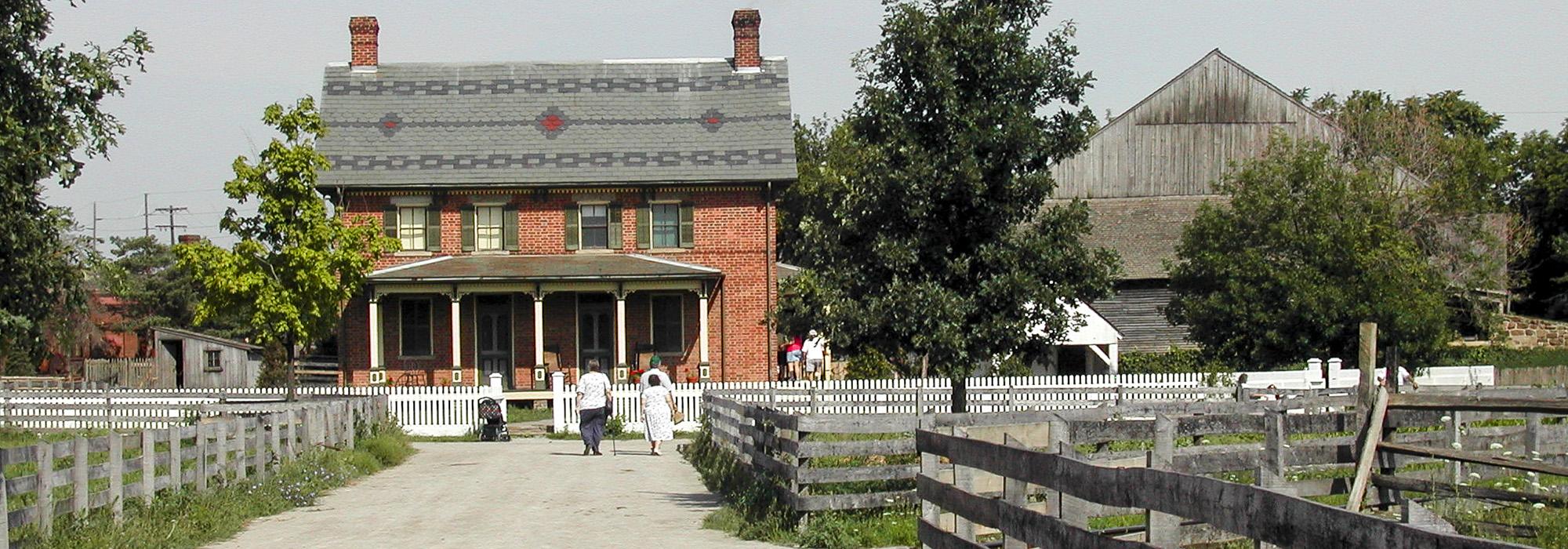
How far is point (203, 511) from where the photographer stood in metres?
15.5

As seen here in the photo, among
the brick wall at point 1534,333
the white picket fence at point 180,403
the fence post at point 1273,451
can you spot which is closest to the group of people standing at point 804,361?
the white picket fence at point 180,403

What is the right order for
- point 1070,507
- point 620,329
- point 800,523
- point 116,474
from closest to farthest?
1. point 1070,507
2. point 116,474
3. point 800,523
4. point 620,329

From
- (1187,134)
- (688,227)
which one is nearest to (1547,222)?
(1187,134)

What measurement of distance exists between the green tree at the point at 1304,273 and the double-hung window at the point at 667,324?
489 inches

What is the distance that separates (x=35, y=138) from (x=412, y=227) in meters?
27.5

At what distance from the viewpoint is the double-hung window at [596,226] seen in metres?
44.1

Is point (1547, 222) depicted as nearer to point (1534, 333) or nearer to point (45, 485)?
point (1534, 333)

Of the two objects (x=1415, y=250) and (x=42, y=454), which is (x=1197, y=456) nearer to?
(x=42, y=454)

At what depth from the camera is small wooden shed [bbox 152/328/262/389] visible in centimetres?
5303

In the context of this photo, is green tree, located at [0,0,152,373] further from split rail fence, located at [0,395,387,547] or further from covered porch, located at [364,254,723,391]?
covered porch, located at [364,254,723,391]

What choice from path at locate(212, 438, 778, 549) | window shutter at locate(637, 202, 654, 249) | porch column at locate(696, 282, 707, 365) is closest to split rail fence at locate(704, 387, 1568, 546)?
path at locate(212, 438, 778, 549)

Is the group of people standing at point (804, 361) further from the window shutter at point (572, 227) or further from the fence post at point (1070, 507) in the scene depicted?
the fence post at point (1070, 507)

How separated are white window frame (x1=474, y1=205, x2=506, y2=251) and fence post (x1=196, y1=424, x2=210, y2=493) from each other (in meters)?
27.3

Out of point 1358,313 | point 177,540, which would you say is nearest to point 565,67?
point 1358,313
